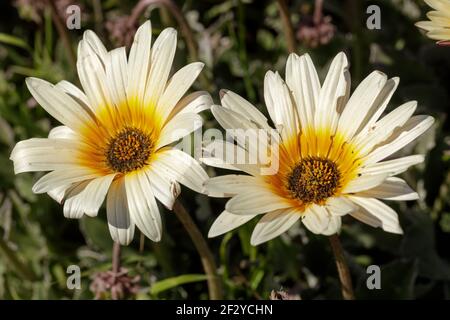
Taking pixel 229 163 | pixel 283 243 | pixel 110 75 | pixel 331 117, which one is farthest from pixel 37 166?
pixel 283 243

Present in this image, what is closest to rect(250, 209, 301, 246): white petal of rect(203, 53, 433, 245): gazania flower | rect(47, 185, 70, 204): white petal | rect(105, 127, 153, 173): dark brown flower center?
rect(203, 53, 433, 245): gazania flower

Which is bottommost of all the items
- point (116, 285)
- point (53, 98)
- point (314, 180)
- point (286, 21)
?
point (116, 285)

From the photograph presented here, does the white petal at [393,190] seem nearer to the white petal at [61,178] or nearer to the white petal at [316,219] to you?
the white petal at [316,219]

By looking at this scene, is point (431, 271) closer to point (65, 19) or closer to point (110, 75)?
point (110, 75)

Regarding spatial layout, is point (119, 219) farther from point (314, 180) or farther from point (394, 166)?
point (394, 166)

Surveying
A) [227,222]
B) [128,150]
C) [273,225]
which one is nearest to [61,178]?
[128,150]

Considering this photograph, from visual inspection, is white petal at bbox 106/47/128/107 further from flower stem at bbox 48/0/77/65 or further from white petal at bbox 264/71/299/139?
flower stem at bbox 48/0/77/65
